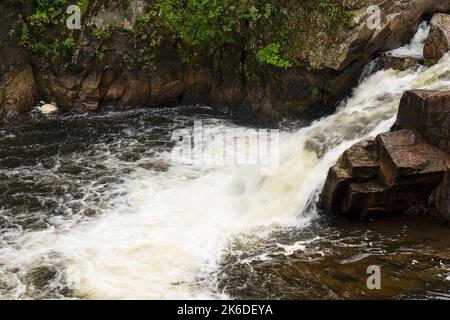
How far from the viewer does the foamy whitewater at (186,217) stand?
258 inches

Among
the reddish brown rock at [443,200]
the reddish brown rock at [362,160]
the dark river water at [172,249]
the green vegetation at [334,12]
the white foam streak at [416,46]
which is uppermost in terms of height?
the green vegetation at [334,12]

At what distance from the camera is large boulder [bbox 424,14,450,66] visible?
9.86 metres

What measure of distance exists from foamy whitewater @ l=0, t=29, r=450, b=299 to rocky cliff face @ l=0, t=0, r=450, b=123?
1.52 m

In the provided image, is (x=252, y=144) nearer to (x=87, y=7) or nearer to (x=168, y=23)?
(x=168, y=23)

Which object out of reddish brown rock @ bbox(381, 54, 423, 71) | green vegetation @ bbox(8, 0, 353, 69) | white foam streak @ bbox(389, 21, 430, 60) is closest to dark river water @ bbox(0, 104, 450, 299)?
green vegetation @ bbox(8, 0, 353, 69)

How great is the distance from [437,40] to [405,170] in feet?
13.3

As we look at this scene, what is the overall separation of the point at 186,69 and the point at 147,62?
977 mm

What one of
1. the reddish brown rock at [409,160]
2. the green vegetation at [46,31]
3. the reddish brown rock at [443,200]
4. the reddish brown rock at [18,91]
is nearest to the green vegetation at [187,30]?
the green vegetation at [46,31]

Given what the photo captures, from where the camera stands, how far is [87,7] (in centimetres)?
1280

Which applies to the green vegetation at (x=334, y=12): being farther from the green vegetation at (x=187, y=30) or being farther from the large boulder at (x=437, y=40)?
the large boulder at (x=437, y=40)

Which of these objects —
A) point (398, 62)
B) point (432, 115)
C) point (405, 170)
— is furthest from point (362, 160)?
point (398, 62)

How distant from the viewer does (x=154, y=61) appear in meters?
12.8

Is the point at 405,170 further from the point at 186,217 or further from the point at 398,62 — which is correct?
the point at 398,62
